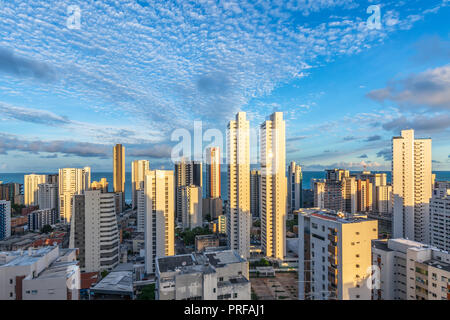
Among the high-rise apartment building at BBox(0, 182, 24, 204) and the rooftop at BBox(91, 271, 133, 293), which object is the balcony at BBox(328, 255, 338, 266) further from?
the high-rise apartment building at BBox(0, 182, 24, 204)

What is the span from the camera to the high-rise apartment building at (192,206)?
2022 cm

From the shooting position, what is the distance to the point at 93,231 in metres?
11.8

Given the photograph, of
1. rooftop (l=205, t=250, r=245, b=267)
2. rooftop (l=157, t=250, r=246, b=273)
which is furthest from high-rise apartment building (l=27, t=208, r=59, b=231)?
rooftop (l=205, t=250, r=245, b=267)

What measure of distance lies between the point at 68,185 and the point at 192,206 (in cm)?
1420

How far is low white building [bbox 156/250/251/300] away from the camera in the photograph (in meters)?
5.54

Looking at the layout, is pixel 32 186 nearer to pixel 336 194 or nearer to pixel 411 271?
pixel 336 194

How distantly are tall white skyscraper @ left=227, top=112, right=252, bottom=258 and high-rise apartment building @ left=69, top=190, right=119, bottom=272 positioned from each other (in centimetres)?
640

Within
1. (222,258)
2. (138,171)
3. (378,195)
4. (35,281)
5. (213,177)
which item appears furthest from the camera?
(213,177)

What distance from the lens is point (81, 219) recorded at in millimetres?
11906

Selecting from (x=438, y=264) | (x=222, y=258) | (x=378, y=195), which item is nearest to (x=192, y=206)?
(x=222, y=258)

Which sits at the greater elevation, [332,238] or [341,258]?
[332,238]

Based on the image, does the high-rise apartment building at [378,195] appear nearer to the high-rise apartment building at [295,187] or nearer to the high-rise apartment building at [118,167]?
the high-rise apartment building at [295,187]

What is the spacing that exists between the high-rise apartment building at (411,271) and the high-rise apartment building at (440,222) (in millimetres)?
6458
